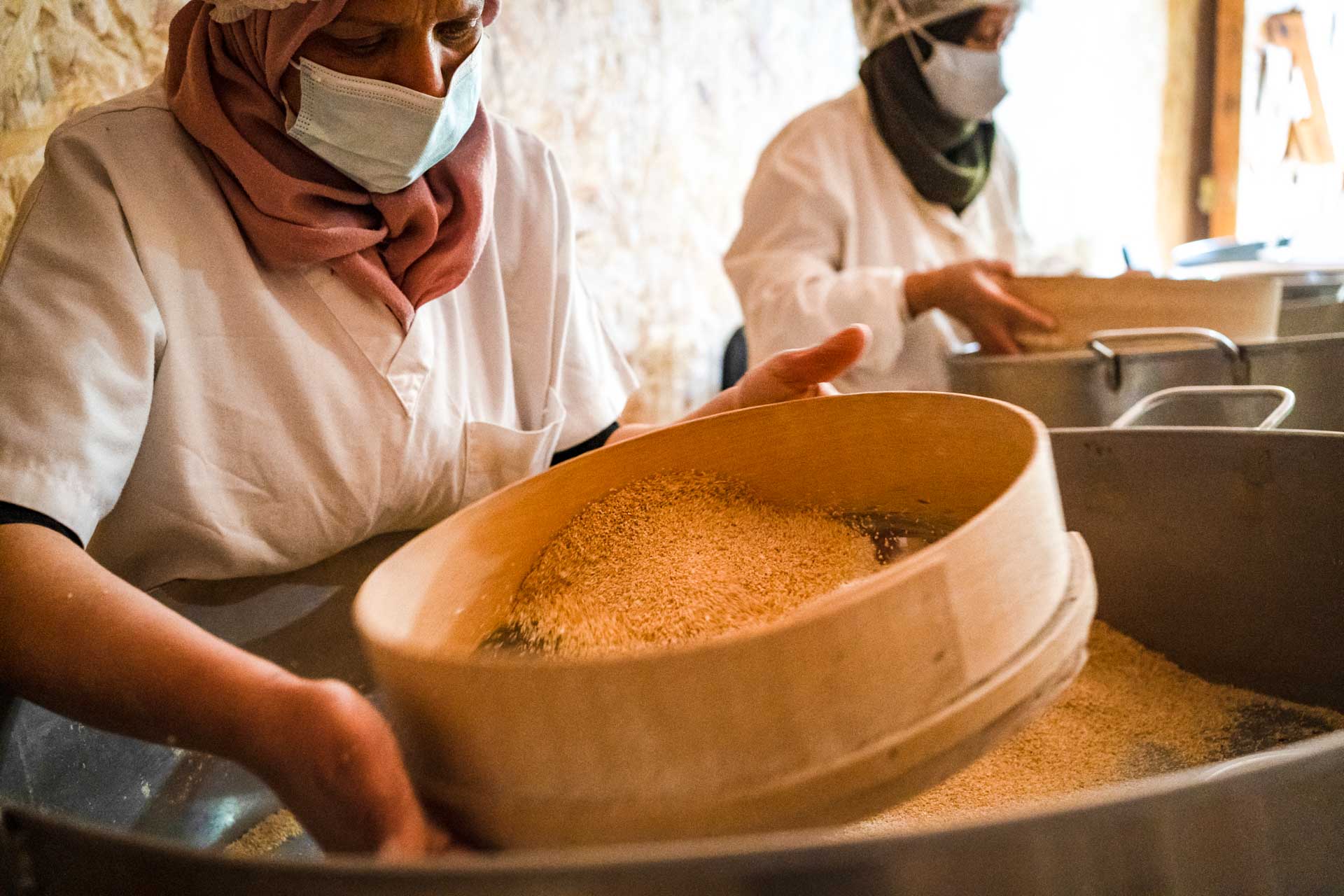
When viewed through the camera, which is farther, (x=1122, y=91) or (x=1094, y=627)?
(x=1122, y=91)

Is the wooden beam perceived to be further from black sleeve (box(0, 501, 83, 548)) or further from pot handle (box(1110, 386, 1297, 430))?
black sleeve (box(0, 501, 83, 548))

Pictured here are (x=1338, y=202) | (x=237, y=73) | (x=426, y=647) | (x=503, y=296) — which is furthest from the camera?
(x=1338, y=202)

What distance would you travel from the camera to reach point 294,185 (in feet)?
2.79

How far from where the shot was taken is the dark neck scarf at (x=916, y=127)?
1.83m

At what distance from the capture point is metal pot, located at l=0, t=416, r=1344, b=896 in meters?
0.34

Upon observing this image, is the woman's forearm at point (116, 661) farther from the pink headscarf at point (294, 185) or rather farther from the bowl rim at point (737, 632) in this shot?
the pink headscarf at point (294, 185)

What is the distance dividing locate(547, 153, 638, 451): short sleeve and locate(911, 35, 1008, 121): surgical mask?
98 centimetres

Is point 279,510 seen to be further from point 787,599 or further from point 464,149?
point 787,599

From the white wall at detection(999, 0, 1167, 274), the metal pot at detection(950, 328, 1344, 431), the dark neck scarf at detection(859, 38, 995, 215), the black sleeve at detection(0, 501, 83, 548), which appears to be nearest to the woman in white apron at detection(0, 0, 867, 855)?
the black sleeve at detection(0, 501, 83, 548)

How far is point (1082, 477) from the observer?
3.23 feet

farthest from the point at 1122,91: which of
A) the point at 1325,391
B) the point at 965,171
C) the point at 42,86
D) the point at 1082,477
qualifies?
the point at 42,86

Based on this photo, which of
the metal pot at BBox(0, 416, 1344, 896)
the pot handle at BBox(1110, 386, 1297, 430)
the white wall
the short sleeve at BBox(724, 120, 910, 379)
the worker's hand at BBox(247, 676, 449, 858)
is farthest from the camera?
the white wall

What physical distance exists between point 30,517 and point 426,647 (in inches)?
12.7

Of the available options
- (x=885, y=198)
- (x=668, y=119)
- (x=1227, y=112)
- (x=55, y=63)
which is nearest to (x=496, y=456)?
(x=55, y=63)
